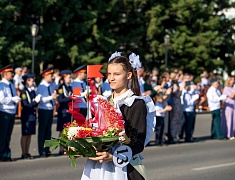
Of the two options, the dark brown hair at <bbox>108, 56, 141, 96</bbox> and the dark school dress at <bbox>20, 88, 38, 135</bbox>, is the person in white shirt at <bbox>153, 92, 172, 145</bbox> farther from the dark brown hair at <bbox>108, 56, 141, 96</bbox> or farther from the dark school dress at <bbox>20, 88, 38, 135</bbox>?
Answer: the dark brown hair at <bbox>108, 56, 141, 96</bbox>

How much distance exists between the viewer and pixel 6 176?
11.0 m

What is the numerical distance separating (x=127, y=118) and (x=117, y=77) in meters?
0.36

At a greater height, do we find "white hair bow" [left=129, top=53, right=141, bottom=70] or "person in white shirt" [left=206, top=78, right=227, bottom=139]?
"white hair bow" [left=129, top=53, right=141, bottom=70]

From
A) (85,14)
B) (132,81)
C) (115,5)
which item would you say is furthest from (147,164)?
(115,5)

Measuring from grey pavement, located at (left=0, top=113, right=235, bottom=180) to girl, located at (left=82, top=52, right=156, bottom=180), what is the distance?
5607mm

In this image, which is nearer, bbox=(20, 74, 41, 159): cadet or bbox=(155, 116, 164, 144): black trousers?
bbox=(20, 74, 41, 159): cadet

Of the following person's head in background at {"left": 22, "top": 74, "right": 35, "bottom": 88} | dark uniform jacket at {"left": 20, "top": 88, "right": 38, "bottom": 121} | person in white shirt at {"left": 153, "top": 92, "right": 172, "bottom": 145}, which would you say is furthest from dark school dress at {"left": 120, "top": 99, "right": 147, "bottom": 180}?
person in white shirt at {"left": 153, "top": 92, "right": 172, "bottom": 145}

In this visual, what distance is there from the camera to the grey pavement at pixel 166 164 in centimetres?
1127

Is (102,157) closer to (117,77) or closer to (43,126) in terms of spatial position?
(117,77)

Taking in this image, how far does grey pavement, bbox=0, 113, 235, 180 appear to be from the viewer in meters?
11.3

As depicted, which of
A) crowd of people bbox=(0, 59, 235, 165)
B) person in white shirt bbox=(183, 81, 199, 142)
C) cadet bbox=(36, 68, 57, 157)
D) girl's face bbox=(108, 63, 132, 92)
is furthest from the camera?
person in white shirt bbox=(183, 81, 199, 142)

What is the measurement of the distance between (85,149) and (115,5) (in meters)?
34.4

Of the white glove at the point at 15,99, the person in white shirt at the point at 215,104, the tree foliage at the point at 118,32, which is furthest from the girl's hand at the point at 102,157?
A: the tree foliage at the point at 118,32

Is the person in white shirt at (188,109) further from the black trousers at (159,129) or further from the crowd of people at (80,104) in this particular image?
the black trousers at (159,129)
